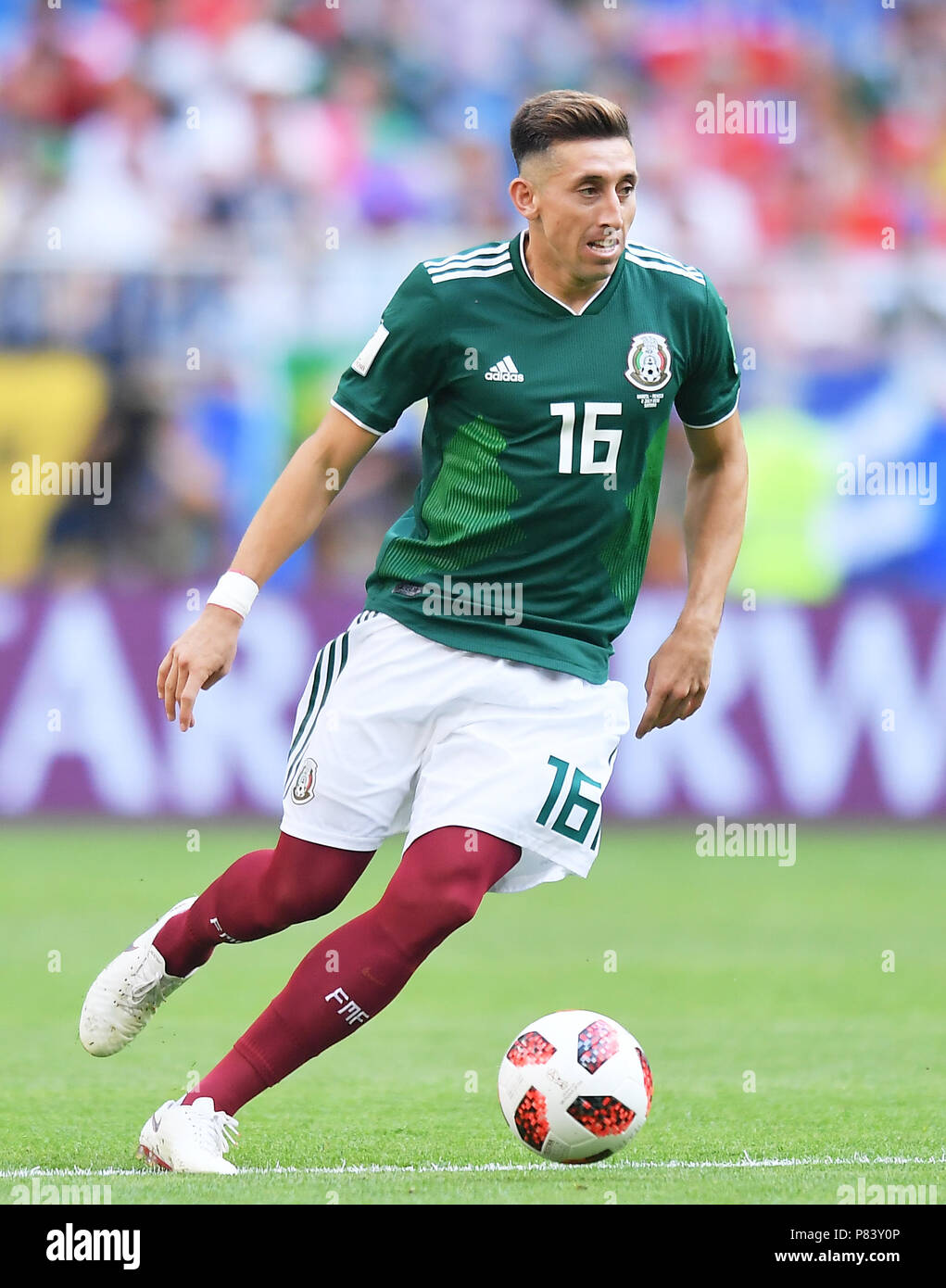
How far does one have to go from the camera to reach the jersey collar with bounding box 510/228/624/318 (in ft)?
16.6

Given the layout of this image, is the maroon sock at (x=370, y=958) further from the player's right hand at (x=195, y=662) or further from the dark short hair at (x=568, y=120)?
the dark short hair at (x=568, y=120)

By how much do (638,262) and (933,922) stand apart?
5.02m

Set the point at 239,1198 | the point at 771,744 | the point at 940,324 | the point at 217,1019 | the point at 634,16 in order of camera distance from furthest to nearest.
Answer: the point at 634,16 → the point at 940,324 → the point at 771,744 → the point at 217,1019 → the point at 239,1198

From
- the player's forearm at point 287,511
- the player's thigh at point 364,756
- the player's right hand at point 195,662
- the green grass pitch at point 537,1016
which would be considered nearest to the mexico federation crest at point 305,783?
the player's thigh at point 364,756

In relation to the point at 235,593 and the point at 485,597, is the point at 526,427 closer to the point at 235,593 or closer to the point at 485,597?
the point at 485,597

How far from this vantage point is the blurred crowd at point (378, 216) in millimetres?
12406

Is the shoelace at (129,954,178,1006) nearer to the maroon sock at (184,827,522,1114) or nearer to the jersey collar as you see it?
the maroon sock at (184,827,522,1114)

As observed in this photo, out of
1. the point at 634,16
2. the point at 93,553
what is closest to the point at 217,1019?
the point at 93,553

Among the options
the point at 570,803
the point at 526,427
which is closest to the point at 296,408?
the point at 526,427

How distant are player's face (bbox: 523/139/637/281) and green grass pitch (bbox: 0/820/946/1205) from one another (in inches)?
84.3

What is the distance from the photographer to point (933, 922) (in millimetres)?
9414

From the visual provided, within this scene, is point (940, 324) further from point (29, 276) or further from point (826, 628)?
point (29, 276)

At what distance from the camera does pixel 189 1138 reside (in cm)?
479

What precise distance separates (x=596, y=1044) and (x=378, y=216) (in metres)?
10.7
